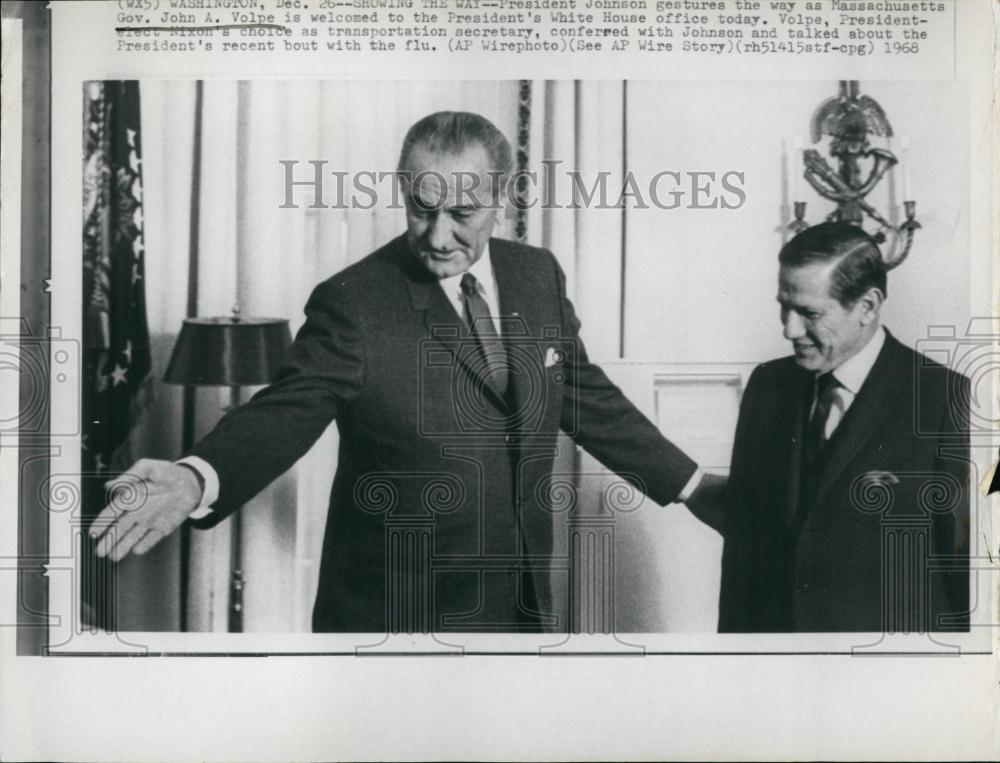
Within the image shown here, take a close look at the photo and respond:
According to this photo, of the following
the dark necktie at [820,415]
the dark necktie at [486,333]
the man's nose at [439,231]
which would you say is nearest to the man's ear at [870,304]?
the dark necktie at [820,415]

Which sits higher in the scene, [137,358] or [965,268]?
[965,268]

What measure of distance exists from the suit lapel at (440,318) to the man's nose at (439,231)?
79mm

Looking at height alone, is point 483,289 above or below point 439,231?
below

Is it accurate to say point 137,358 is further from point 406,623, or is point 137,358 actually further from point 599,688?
point 599,688

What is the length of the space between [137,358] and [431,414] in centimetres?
93

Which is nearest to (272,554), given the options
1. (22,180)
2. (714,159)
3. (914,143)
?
(22,180)

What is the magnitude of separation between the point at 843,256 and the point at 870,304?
174 millimetres

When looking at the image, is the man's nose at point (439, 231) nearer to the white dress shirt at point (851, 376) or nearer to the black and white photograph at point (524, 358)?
the black and white photograph at point (524, 358)

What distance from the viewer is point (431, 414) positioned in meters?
3.25

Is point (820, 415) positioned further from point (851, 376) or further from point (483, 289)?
point (483, 289)

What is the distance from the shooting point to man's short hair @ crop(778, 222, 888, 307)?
329 centimetres

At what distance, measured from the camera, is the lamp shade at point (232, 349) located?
10.6 feet

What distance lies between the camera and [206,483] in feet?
10.7

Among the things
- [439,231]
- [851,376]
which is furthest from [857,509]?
[439,231]
